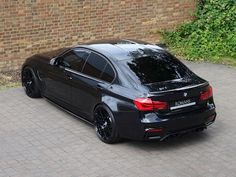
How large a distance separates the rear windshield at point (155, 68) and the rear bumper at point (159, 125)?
0.72m

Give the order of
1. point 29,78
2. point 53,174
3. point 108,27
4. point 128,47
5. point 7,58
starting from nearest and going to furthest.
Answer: point 53,174
point 128,47
point 29,78
point 7,58
point 108,27

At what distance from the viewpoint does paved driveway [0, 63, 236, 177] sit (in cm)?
771

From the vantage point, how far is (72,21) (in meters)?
13.9

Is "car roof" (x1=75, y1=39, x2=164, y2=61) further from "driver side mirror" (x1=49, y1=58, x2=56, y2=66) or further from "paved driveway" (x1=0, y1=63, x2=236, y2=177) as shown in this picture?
"paved driveway" (x1=0, y1=63, x2=236, y2=177)

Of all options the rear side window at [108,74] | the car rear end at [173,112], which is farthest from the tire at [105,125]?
the car rear end at [173,112]

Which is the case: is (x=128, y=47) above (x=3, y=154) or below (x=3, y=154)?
above

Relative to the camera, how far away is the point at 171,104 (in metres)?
8.16

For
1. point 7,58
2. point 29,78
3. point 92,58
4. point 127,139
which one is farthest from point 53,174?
point 7,58

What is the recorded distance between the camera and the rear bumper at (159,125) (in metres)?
8.04

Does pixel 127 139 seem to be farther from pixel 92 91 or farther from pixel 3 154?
pixel 3 154

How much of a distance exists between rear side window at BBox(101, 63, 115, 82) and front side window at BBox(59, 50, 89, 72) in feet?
2.29

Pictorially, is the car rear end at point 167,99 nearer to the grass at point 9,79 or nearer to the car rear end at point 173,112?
the car rear end at point 173,112

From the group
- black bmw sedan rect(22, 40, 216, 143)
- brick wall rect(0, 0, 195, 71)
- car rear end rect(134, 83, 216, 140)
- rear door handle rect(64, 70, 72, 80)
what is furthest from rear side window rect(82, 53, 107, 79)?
brick wall rect(0, 0, 195, 71)

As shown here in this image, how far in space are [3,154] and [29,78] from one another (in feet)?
10.2
